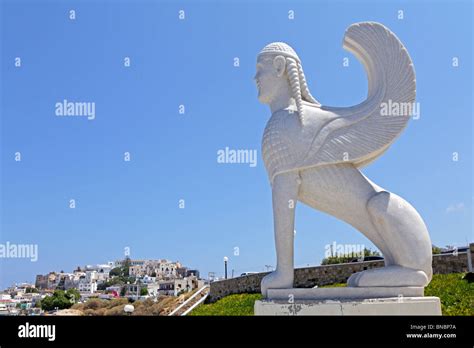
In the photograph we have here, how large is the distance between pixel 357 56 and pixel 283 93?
0.97 meters

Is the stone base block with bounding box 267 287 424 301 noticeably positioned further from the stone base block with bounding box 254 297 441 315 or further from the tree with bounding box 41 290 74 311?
the tree with bounding box 41 290 74 311

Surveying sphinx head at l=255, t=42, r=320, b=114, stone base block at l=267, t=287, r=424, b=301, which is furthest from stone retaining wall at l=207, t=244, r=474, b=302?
sphinx head at l=255, t=42, r=320, b=114

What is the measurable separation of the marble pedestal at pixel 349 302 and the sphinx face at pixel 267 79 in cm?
215

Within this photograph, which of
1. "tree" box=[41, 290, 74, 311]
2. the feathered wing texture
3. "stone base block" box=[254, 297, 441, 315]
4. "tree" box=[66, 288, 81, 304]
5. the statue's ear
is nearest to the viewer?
"stone base block" box=[254, 297, 441, 315]

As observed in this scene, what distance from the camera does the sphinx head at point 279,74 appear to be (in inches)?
193

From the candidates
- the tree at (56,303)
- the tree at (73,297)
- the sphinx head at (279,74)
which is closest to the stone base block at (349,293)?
the sphinx head at (279,74)

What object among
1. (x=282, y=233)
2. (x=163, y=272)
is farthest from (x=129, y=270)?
(x=282, y=233)

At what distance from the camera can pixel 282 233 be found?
15.2ft

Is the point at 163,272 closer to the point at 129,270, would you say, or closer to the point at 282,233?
the point at 129,270

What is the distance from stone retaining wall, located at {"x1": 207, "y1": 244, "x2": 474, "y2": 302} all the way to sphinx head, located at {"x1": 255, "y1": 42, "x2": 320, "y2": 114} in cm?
994

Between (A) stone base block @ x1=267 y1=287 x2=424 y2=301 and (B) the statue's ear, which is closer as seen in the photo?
(A) stone base block @ x1=267 y1=287 x2=424 y2=301

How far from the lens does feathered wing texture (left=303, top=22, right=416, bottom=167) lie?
4695 mm

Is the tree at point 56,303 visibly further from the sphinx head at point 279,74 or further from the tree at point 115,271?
the tree at point 115,271
